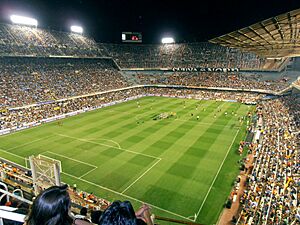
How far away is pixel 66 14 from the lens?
61938 millimetres

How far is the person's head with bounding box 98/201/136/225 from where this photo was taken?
2.36 meters

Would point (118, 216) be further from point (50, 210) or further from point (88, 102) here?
point (88, 102)

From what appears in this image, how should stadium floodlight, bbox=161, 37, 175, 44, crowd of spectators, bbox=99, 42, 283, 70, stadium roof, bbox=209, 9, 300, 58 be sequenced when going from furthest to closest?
stadium floodlight, bbox=161, 37, 175, 44
crowd of spectators, bbox=99, 42, 283, 70
stadium roof, bbox=209, 9, 300, 58

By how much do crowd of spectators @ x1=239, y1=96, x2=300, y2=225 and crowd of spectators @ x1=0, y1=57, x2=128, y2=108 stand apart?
126 feet

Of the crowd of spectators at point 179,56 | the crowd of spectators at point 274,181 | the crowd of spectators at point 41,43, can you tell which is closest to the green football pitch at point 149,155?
the crowd of spectators at point 274,181

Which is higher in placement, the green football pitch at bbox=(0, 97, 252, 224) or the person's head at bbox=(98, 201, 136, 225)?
the person's head at bbox=(98, 201, 136, 225)

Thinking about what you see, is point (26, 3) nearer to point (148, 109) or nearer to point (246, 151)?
point (148, 109)

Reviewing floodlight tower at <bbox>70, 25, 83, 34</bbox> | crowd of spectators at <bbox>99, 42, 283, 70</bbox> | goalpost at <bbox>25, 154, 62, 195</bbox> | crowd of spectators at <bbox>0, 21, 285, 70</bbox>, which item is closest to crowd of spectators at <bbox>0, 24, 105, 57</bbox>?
crowd of spectators at <bbox>0, 21, 285, 70</bbox>

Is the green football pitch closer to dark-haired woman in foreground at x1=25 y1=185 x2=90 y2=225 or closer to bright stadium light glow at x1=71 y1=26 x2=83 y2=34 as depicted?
dark-haired woman in foreground at x1=25 y1=185 x2=90 y2=225

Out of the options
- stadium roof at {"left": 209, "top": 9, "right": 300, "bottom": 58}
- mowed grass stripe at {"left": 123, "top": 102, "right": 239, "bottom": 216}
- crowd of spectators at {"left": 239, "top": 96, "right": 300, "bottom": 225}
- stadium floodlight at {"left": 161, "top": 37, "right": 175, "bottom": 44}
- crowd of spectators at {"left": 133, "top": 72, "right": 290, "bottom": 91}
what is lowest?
mowed grass stripe at {"left": 123, "top": 102, "right": 239, "bottom": 216}

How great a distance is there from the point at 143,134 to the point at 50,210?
30121 millimetres

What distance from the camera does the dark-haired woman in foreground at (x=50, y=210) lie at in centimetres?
233

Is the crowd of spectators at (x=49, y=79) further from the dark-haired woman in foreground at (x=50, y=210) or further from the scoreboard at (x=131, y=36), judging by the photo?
the dark-haired woman in foreground at (x=50, y=210)

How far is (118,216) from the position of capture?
7.80 feet
